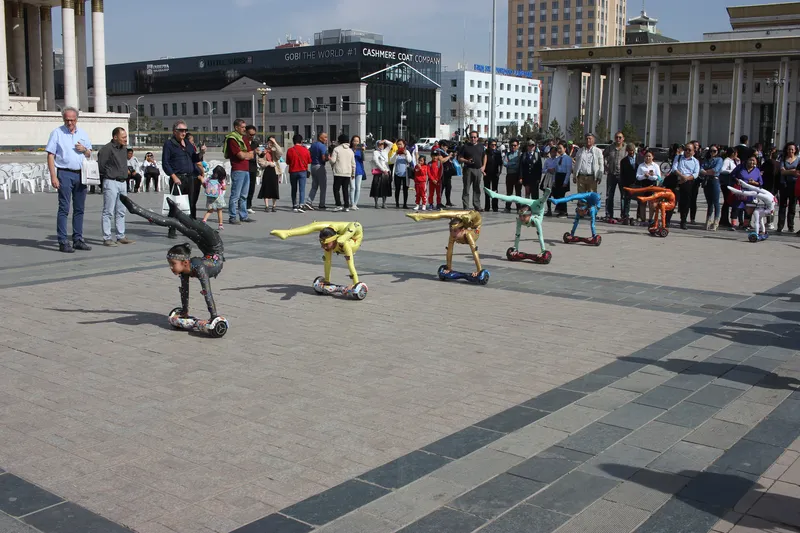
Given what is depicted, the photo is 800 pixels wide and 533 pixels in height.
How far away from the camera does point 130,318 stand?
812cm

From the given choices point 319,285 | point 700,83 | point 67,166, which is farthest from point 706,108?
point 319,285

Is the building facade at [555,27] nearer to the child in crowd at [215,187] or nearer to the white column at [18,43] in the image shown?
the white column at [18,43]

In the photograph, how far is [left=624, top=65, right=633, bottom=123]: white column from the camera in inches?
3693

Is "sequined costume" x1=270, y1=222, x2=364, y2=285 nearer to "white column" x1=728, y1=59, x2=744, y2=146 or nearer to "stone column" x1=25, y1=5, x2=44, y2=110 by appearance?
"stone column" x1=25, y1=5, x2=44, y2=110

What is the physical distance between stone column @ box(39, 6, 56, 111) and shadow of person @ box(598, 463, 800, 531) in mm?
66356

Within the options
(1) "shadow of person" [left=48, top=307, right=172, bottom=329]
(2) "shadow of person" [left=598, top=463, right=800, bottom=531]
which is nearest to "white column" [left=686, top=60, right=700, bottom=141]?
(1) "shadow of person" [left=48, top=307, right=172, bottom=329]

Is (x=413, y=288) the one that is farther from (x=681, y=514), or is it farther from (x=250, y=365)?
(x=681, y=514)

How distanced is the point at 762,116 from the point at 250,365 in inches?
3722

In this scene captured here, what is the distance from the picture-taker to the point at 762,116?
9006 cm

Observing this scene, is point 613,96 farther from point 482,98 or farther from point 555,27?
point 555,27

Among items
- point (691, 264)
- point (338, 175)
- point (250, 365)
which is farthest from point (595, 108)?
point (250, 365)

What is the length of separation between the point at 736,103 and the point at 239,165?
8038 centimetres

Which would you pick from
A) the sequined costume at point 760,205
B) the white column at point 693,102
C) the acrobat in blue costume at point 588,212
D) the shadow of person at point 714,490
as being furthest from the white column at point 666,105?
the shadow of person at point 714,490

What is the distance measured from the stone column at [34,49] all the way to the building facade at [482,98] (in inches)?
2758
